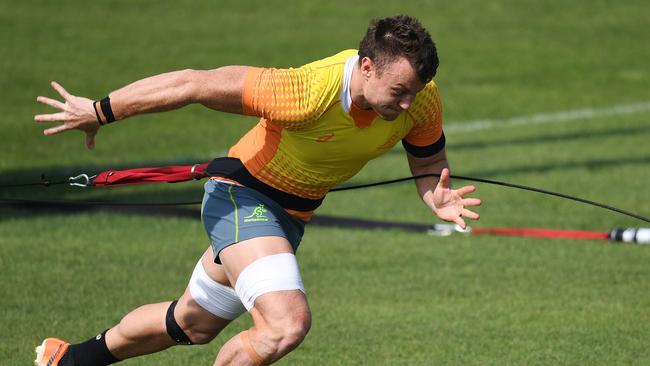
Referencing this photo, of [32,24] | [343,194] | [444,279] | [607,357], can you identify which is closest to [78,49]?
[32,24]

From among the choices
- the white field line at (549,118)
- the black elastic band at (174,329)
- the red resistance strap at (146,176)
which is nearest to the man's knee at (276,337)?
the black elastic band at (174,329)

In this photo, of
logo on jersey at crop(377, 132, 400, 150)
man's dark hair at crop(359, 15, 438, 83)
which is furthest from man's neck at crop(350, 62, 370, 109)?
logo on jersey at crop(377, 132, 400, 150)

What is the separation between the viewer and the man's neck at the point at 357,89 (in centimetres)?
497

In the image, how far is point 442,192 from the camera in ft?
17.4

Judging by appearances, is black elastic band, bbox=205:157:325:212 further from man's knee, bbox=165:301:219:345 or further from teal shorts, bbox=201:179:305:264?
man's knee, bbox=165:301:219:345

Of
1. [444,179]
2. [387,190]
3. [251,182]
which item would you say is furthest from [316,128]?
[387,190]

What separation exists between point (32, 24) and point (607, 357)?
48.7ft

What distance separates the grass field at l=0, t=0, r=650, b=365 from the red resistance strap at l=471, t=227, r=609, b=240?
13 cm

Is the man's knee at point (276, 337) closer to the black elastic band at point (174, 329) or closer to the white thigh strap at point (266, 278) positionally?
the white thigh strap at point (266, 278)

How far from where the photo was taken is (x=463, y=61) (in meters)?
18.4

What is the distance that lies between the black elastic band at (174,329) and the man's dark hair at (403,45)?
5.41 feet

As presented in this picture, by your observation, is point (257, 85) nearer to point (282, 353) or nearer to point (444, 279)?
point (282, 353)

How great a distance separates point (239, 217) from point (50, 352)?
4.96 ft

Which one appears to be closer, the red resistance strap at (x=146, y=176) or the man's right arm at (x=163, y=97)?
the man's right arm at (x=163, y=97)
